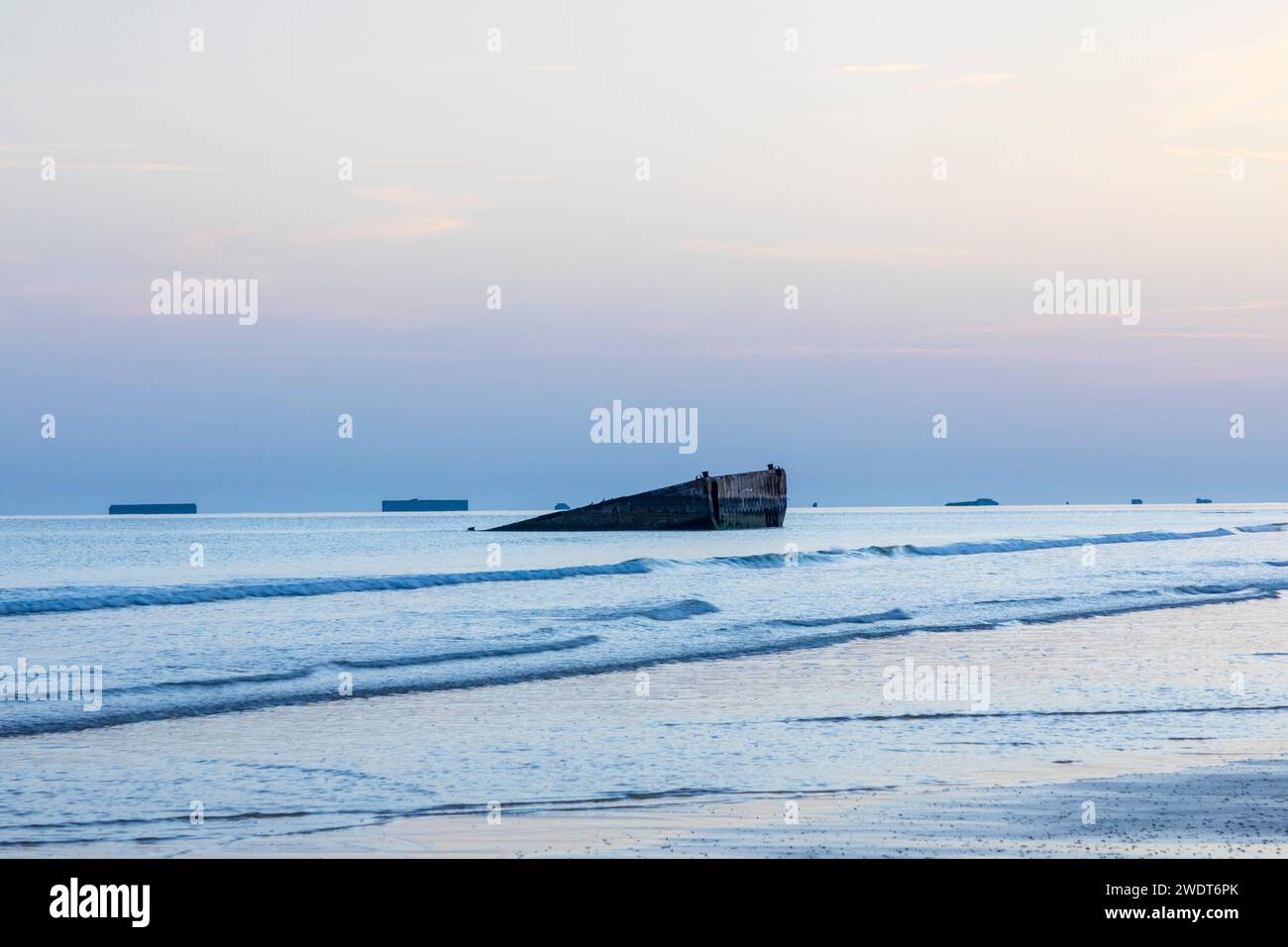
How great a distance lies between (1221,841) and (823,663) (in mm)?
11586

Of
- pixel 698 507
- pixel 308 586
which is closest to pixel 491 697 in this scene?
pixel 308 586

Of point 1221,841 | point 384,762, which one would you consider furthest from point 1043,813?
point 384,762

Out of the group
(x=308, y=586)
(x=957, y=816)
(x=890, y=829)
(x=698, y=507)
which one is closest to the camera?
(x=890, y=829)

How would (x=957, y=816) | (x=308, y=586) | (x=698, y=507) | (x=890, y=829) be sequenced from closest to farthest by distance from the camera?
(x=890, y=829), (x=957, y=816), (x=308, y=586), (x=698, y=507)

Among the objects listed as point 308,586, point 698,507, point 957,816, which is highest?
point 698,507

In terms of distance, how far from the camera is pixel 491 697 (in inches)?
653

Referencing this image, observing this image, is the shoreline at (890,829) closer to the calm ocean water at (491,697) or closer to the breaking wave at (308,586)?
the calm ocean water at (491,697)

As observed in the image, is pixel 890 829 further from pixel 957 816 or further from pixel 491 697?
pixel 491 697
